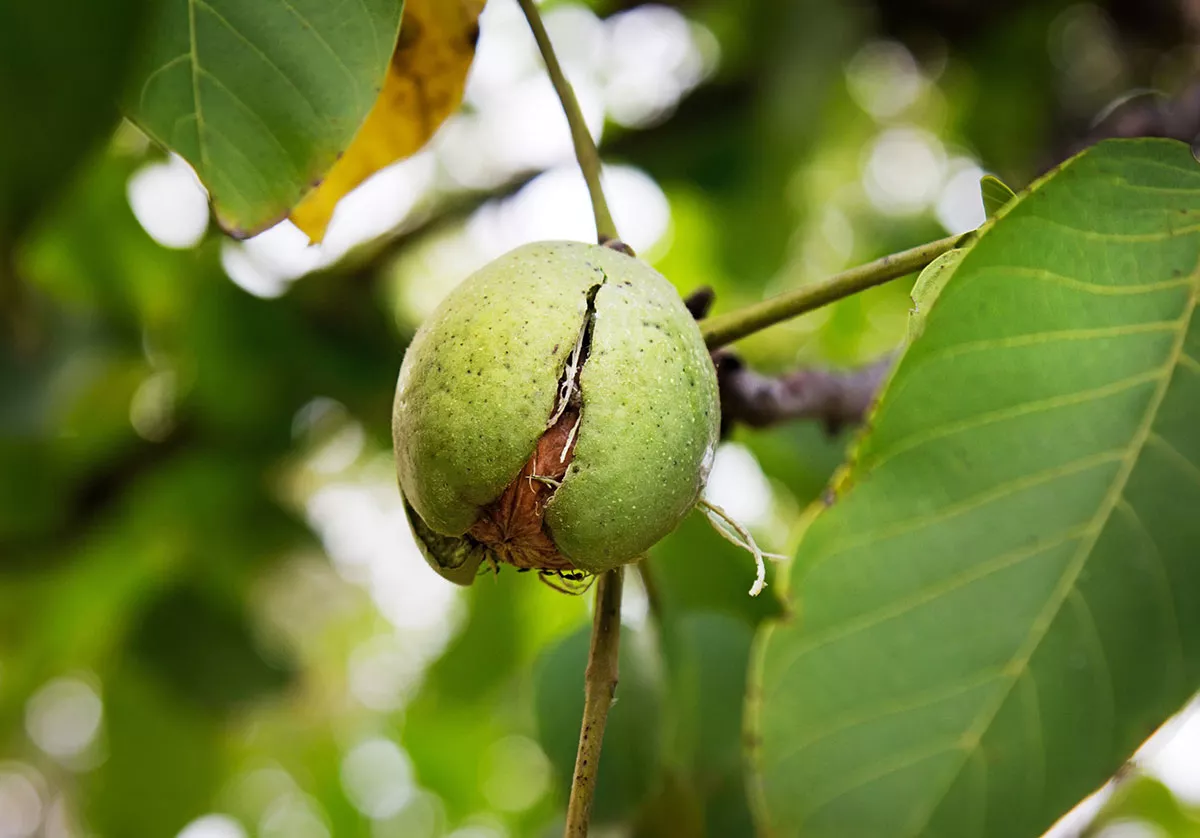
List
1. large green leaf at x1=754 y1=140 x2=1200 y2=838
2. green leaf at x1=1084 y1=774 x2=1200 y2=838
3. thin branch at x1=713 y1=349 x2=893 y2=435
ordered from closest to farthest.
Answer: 1. large green leaf at x1=754 y1=140 x2=1200 y2=838
2. thin branch at x1=713 y1=349 x2=893 y2=435
3. green leaf at x1=1084 y1=774 x2=1200 y2=838

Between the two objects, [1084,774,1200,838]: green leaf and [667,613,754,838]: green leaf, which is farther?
[1084,774,1200,838]: green leaf

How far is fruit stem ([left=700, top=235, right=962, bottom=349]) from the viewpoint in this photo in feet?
2.92

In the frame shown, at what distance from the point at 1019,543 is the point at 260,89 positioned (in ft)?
2.38

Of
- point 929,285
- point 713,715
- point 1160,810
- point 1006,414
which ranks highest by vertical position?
point 929,285

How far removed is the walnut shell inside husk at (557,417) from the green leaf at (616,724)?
53 centimetres

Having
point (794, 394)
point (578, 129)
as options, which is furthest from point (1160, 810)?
point (578, 129)

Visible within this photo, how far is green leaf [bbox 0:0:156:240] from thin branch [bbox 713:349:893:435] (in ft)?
2.68

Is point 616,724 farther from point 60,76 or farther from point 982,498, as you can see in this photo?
point 60,76

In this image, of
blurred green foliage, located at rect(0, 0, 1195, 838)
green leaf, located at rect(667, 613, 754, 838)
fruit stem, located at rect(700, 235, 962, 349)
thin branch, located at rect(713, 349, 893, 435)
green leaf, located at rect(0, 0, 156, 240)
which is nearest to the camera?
green leaf, located at rect(0, 0, 156, 240)

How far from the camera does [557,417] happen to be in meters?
0.83

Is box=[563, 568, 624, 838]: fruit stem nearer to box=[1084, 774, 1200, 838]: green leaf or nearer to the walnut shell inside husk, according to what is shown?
the walnut shell inside husk

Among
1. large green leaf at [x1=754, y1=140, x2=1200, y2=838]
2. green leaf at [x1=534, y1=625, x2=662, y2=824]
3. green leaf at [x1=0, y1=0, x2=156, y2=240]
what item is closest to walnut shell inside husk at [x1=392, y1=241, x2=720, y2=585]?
large green leaf at [x1=754, y1=140, x2=1200, y2=838]

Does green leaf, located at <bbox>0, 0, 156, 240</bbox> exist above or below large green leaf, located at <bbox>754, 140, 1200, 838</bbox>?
above

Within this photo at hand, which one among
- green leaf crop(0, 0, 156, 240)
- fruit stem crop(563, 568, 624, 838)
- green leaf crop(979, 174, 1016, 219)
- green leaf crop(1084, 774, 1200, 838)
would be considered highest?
green leaf crop(979, 174, 1016, 219)
